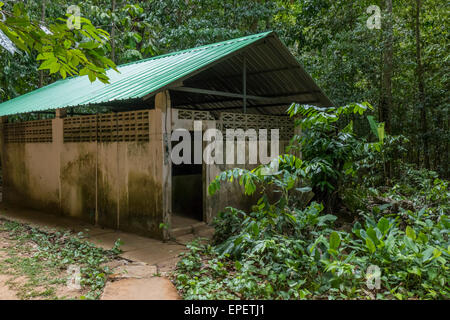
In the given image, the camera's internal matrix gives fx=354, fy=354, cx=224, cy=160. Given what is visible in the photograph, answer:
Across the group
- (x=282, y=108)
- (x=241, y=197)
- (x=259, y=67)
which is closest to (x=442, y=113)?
(x=282, y=108)

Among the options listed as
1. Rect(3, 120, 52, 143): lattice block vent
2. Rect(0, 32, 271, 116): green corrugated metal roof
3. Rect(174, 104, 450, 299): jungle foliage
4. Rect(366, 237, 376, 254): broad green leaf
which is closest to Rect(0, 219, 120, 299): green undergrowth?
Rect(174, 104, 450, 299): jungle foliage

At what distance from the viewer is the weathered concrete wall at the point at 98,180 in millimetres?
5844

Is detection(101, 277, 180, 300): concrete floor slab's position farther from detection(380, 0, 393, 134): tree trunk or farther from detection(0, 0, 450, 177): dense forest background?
detection(380, 0, 393, 134): tree trunk

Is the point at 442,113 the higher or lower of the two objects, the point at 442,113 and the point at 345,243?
the higher

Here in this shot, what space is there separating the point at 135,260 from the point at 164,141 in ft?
6.21

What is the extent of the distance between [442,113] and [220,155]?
854cm

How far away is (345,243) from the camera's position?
430 cm

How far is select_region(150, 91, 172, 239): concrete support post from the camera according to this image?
5648 millimetres

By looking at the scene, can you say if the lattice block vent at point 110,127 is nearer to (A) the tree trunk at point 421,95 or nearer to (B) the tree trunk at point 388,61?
(B) the tree trunk at point 388,61

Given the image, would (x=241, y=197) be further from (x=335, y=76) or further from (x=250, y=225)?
(x=335, y=76)

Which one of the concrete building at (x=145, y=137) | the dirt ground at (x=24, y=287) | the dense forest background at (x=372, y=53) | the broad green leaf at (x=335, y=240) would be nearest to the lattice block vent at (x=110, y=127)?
the concrete building at (x=145, y=137)

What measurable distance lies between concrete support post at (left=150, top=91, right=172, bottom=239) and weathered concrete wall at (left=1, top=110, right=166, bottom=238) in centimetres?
2

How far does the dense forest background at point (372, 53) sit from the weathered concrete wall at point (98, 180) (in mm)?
Result: 3973

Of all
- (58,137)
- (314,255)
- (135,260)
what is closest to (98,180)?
(58,137)
